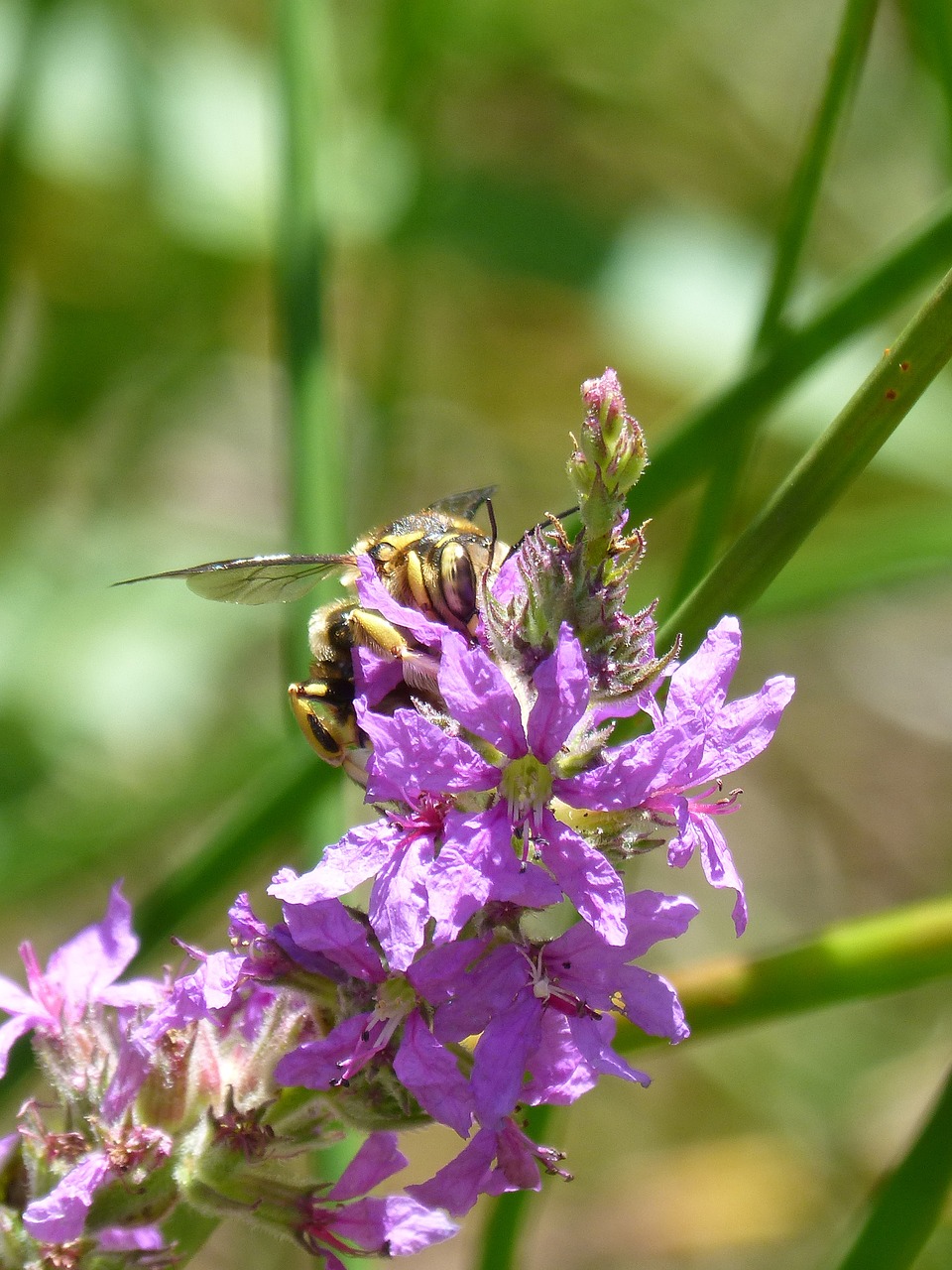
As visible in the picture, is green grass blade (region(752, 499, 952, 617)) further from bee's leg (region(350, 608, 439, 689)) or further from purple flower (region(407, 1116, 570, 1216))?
purple flower (region(407, 1116, 570, 1216))

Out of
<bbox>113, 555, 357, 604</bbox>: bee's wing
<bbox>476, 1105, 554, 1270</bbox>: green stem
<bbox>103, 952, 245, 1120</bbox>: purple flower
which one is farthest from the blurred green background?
<bbox>103, 952, 245, 1120</bbox>: purple flower

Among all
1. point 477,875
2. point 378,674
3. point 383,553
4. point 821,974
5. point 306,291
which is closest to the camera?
point 477,875

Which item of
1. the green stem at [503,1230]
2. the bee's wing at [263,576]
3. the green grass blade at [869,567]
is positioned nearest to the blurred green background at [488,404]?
the green grass blade at [869,567]

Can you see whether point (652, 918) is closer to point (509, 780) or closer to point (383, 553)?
point (509, 780)

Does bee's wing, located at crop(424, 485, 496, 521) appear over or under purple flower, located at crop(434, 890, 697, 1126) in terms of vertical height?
over

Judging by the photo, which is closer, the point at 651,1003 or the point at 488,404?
the point at 651,1003

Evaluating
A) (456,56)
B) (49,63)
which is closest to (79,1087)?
(49,63)

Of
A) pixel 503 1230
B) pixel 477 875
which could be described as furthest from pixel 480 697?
pixel 503 1230

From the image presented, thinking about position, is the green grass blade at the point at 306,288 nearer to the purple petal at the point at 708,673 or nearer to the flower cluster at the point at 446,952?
the flower cluster at the point at 446,952
